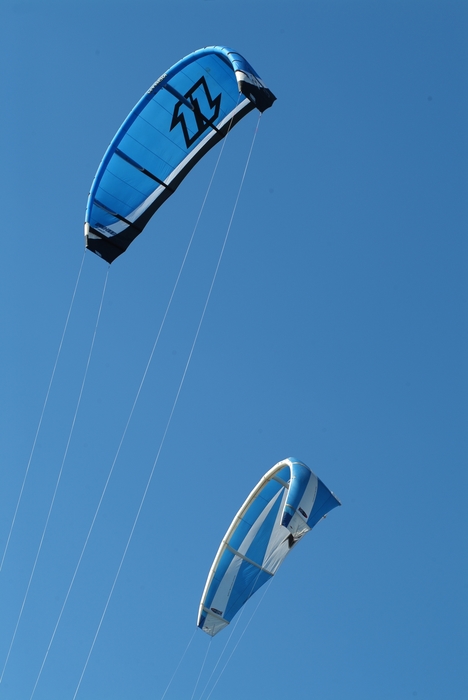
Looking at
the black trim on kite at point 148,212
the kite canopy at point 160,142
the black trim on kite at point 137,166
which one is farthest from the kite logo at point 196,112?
the black trim on kite at point 137,166

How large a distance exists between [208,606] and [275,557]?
70.4 inches

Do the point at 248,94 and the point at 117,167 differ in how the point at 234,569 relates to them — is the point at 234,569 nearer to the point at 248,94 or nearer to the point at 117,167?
the point at 117,167

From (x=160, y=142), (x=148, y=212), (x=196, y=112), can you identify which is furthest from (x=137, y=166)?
(x=196, y=112)

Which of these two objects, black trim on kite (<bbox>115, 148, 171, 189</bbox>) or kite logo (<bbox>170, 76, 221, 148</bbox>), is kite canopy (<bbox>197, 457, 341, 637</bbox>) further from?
kite logo (<bbox>170, 76, 221, 148</bbox>)

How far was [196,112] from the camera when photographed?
16.1 metres

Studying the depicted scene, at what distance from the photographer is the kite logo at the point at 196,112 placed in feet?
51.8

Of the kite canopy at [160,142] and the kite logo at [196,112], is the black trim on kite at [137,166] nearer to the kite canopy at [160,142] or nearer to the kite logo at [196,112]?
the kite canopy at [160,142]

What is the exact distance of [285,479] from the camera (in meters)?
19.3

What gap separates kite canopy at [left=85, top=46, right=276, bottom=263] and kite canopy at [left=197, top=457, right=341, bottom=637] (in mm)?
6273

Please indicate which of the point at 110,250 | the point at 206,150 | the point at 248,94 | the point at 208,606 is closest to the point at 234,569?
the point at 208,606

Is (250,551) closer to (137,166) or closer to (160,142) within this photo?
(137,166)

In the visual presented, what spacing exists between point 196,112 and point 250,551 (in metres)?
9.27

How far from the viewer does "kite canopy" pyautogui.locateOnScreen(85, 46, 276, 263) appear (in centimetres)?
1536

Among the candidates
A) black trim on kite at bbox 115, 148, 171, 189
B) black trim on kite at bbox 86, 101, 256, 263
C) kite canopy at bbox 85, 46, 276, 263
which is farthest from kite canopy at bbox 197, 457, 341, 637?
black trim on kite at bbox 115, 148, 171, 189
